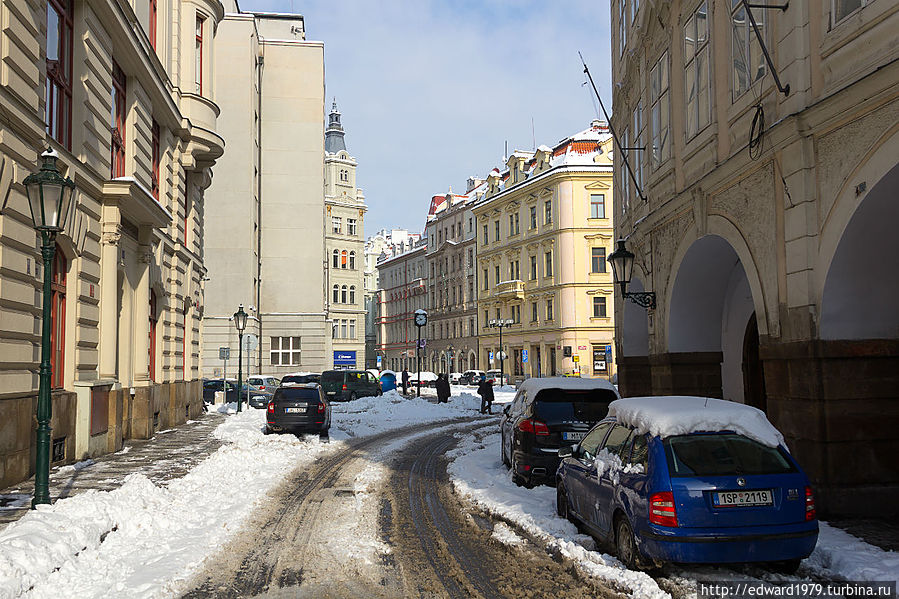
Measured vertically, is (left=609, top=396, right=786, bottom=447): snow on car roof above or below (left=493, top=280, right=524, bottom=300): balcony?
below

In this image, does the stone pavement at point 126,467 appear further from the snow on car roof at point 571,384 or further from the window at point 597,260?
the window at point 597,260

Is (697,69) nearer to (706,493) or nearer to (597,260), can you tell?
(706,493)

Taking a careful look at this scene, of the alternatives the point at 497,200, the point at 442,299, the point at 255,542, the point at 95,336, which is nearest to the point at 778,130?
the point at 255,542

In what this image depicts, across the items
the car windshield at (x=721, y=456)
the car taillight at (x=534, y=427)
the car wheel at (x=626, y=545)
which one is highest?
the car windshield at (x=721, y=456)

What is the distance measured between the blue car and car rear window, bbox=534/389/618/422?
14.5 feet

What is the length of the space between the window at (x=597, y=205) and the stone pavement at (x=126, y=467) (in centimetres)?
4573

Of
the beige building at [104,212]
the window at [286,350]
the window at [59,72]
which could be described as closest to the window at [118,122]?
the beige building at [104,212]

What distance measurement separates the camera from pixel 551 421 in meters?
12.1

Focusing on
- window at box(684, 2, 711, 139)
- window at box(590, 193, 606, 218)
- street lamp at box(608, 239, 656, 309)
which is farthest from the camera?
window at box(590, 193, 606, 218)

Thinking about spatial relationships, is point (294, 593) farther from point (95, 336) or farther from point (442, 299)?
point (442, 299)

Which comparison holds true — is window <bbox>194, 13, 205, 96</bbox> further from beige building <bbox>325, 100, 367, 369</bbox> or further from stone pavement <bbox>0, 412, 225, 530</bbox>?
beige building <bbox>325, 100, 367, 369</bbox>

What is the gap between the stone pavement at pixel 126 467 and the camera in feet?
35.7

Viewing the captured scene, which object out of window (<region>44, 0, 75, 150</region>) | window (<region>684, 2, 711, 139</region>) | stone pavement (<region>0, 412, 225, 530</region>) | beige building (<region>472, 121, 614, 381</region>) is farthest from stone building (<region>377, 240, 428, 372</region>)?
window (<region>684, 2, 711, 139</region>)

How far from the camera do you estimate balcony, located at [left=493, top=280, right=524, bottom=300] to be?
2732 inches
